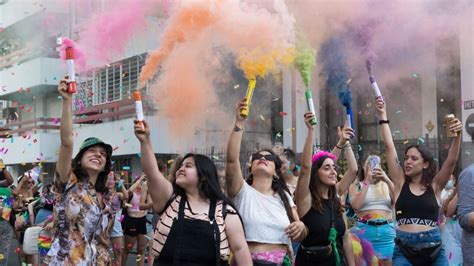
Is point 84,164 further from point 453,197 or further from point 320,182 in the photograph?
point 453,197

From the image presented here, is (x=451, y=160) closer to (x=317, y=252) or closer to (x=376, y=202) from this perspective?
(x=317, y=252)

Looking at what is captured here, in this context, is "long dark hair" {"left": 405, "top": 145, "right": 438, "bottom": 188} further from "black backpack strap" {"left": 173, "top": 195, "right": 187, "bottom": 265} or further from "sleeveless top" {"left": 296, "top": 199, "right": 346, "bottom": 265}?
"black backpack strap" {"left": 173, "top": 195, "right": 187, "bottom": 265}

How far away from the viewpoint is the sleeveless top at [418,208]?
562cm

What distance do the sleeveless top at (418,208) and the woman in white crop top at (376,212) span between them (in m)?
1.65

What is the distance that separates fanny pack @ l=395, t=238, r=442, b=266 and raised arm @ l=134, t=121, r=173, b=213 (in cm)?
243

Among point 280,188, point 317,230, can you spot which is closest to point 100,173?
point 280,188

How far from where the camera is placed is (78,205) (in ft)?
15.1

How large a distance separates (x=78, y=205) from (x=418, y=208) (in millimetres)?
2983

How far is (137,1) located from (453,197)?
4975 mm

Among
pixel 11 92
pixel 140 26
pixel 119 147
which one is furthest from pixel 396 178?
pixel 11 92

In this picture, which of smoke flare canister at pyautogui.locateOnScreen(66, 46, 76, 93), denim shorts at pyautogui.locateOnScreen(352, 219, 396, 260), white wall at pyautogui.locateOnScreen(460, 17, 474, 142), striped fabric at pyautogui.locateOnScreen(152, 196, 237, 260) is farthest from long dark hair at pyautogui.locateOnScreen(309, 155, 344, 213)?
white wall at pyautogui.locateOnScreen(460, 17, 474, 142)

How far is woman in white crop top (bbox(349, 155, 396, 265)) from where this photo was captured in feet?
24.7

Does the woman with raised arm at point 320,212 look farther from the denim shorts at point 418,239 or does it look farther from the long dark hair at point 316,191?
the denim shorts at point 418,239

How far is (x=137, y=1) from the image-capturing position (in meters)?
8.67
